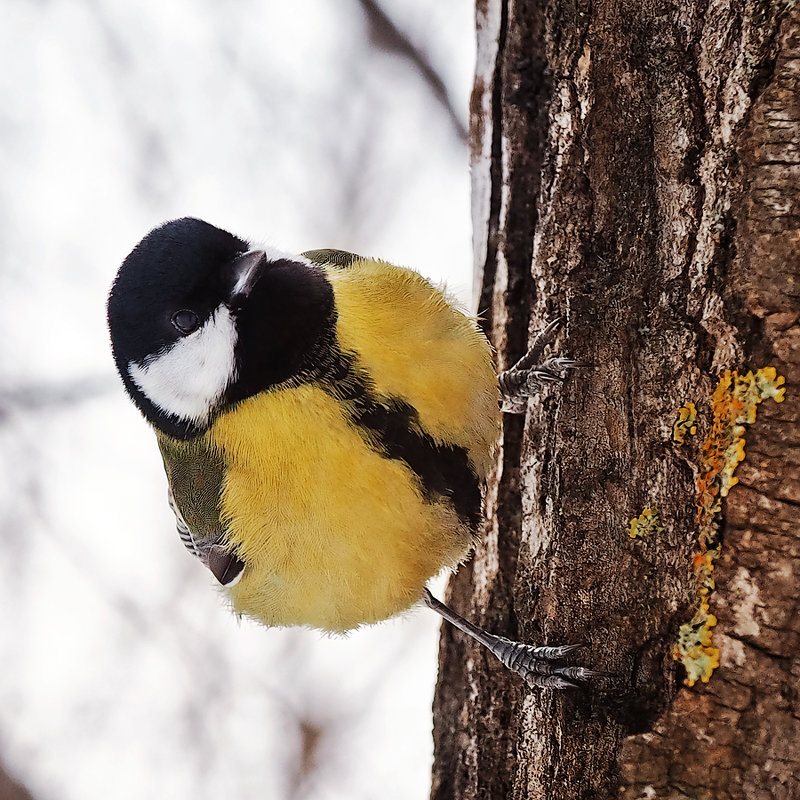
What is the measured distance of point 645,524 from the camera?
40.3 inches

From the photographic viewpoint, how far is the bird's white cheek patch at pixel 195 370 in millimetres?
1215

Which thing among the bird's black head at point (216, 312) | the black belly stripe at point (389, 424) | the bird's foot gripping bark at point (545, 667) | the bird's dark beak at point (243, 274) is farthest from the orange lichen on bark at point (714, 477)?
the bird's dark beak at point (243, 274)

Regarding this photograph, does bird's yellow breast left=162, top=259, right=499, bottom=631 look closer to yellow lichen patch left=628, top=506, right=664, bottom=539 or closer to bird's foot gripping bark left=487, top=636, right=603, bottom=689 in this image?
bird's foot gripping bark left=487, top=636, right=603, bottom=689

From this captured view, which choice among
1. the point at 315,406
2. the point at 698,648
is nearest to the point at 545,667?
the point at 698,648

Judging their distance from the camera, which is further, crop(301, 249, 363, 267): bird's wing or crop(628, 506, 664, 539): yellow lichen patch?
crop(301, 249, 363, 267): bird's wing

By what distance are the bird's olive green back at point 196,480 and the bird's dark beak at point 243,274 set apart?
0.25 m

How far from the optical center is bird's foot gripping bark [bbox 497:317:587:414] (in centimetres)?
121

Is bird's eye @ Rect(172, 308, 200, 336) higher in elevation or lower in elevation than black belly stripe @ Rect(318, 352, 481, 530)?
higher

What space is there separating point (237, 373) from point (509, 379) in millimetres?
485

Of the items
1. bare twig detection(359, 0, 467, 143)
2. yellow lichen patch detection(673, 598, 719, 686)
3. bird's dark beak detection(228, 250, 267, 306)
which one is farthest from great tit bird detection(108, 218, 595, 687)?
bare twig detection(359, 0, 467, 143)

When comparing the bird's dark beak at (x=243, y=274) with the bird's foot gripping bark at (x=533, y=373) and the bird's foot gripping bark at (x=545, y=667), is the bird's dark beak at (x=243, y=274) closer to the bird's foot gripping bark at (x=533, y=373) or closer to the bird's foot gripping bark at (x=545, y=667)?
the bird's foot gripping bark at (x=533, y=373)

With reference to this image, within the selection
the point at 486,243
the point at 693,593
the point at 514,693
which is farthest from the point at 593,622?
the point at 486,243

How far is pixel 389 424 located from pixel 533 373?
27 centimetres

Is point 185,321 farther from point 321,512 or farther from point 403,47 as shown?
point 403,47
